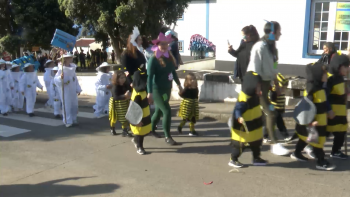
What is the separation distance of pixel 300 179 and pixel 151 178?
1.94 meters

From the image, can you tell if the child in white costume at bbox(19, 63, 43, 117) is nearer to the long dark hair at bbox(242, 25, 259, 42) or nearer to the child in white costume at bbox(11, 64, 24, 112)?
the child in white costume at bbox(11, 64, 24, 112)

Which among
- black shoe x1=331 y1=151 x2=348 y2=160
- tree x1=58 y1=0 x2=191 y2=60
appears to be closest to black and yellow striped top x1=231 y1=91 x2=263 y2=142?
black shoe x1=331 y1=151 x2=348 y2=160

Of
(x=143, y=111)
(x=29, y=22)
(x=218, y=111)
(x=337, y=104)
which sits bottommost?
(x=218, y=111)

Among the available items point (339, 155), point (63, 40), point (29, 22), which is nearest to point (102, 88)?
point (63, 40)

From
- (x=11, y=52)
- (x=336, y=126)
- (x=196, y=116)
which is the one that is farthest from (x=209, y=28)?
(x=336, y=126)

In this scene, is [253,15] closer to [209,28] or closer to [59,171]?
[59,171]

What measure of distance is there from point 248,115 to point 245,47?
1.66 metres

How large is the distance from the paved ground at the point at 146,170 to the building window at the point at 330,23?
6028mm

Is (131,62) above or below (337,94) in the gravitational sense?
above

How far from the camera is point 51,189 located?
4637mm

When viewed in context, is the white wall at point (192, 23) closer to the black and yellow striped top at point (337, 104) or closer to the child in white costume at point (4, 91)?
the child in white costume at point (4, 91)

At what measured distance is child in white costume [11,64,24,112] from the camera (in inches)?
398

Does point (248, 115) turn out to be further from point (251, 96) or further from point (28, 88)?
point (28, 88)

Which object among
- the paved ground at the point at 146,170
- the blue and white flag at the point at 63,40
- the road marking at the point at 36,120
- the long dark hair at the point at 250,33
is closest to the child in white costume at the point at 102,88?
the blue and white flag at the point at 63,40
